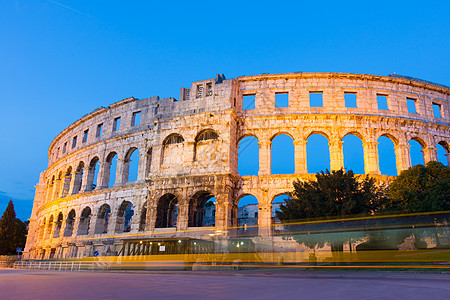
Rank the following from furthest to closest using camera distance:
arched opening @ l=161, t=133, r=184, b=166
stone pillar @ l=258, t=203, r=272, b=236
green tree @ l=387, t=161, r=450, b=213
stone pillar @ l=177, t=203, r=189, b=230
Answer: arched opening @ l=161, t=133, r=184, b=166 < stone pillar @ l=177, t=203, r=189, b=230 < stone pillar @ l=258, t=203, r=272, b=236 < green tree @ l=387, t=161, r=450, b=213

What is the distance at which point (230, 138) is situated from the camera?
24.2 metres

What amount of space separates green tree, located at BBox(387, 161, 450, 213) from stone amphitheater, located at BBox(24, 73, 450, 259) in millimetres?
4371

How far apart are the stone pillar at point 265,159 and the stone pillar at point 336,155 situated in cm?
430

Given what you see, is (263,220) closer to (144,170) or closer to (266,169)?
(266,169)

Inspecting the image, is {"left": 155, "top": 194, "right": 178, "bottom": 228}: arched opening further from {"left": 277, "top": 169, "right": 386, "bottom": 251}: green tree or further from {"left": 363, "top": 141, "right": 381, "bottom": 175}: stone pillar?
{"left": 363, "top": 141, "right": 381, "bottom": 175}: stone pillar

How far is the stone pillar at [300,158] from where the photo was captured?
24.3m

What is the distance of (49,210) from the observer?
3656cm

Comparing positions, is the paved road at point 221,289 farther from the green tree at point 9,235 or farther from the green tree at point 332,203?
the green tree at point 9,235

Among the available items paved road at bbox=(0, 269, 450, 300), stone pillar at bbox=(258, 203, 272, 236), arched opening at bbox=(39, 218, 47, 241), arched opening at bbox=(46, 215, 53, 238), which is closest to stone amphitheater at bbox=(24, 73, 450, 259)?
stone pillar at bbox=(258, 203, 272, 236)

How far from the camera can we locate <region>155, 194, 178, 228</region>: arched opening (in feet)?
81.8

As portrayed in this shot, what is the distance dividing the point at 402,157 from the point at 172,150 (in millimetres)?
16584


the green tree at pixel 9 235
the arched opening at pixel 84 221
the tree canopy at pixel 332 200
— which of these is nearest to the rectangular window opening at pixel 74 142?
the arched opening at pixel 84 221

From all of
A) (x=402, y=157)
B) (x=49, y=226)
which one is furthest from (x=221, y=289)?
(x=49, y=226)

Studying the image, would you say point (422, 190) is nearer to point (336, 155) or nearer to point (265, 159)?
point (336, 155)
